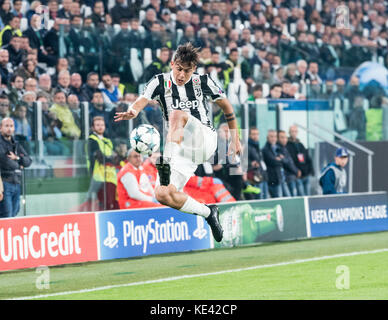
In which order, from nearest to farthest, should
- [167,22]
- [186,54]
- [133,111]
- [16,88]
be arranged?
[133,111]
[186,54]
[16,88]
[167,22]

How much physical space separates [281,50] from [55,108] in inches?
270

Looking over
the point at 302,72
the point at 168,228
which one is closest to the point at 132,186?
the point at 168,228

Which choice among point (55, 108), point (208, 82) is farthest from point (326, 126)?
point (208, 82)

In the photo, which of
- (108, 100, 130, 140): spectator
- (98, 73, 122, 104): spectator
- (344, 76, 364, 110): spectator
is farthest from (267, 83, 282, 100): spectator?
(108, 100, 130, 140): spectator

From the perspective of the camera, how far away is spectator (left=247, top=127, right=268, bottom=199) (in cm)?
1579

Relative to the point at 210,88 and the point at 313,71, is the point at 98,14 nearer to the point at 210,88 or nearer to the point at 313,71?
the point at 313,71

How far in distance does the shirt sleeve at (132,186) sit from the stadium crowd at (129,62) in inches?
25.5

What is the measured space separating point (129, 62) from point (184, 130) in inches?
241

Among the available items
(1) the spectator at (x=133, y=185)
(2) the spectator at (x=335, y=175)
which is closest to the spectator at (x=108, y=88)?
(1) the spectator at (x=133, y=185)

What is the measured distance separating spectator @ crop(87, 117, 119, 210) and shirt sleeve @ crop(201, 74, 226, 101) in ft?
12.8

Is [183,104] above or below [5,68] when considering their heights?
below

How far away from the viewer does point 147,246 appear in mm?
13133

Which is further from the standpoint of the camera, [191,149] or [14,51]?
[14,51]

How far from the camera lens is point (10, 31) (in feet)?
50.8
